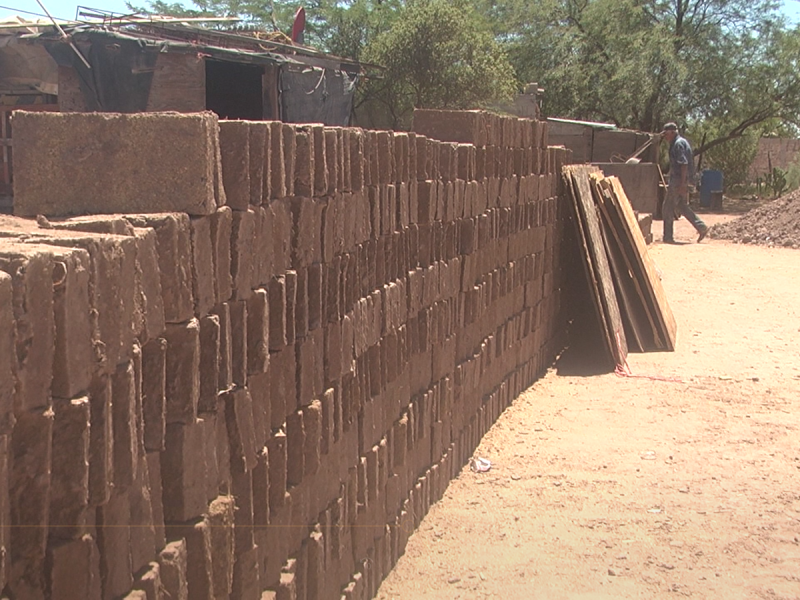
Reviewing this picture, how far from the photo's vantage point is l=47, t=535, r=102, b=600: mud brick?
6.09ft

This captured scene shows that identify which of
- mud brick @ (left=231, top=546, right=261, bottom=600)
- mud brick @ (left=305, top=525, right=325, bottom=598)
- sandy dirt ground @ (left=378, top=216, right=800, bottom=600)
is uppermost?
mud brick @ (left=231, top=546, right=261, bottom=600)

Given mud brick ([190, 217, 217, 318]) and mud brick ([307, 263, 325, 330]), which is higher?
mud brick ([190, 217, 217, 318])

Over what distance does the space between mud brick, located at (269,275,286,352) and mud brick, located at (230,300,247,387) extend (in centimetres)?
26

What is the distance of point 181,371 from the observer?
2.46 m

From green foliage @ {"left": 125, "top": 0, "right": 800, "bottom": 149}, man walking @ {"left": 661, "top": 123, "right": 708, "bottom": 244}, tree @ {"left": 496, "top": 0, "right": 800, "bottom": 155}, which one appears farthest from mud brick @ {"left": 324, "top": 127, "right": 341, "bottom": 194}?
tree @ {"left": 496, "top": 0, "right": 800, "bottom": 155}

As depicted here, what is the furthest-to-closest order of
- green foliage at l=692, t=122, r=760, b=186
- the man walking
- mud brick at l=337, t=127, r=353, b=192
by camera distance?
green foliage at l=692, t=122, r=760, b=186, the man walking, mud brick at l=337, t=127, r=353, b=192

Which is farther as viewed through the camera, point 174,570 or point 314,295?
point 314,295

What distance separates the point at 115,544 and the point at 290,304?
1334 millimetres

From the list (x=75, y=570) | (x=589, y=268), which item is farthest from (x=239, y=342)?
(x=589, y=268)

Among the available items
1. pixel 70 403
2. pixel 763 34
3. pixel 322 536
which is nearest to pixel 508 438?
pixel 322 536

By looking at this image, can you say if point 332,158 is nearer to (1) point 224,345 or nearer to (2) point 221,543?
(1) point 224,345

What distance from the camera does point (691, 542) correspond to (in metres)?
4.98

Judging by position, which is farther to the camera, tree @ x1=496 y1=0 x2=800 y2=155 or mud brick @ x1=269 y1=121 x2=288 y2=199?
tree @ x1=496 y1=0 x2=800 y2=155

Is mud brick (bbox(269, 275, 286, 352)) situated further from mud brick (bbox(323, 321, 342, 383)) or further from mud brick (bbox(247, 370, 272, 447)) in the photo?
mud brick (bbox(323, 321, 342, 383))
